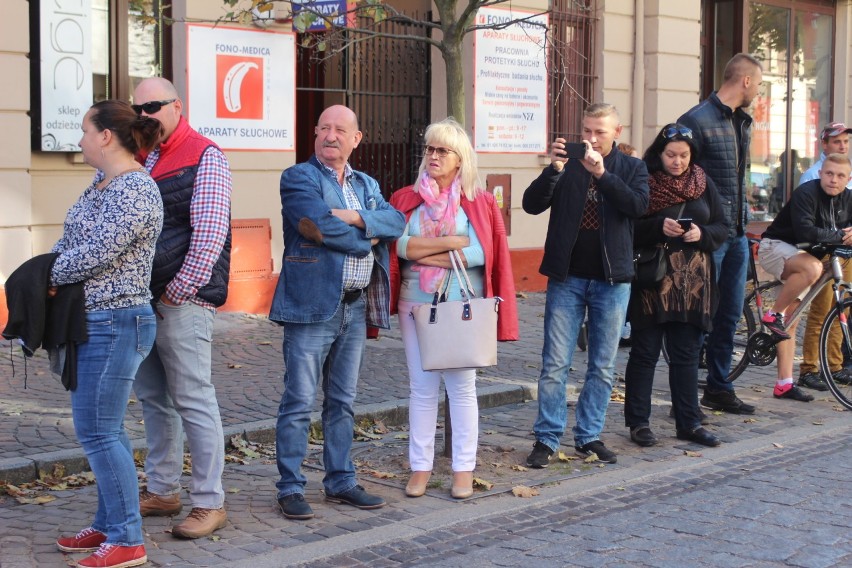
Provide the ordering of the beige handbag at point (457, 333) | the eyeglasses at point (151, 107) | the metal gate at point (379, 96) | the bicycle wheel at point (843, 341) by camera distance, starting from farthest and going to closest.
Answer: the metal gate at point (379, 96) → the bicycle wheel at point (843, 341) → the beige handbag at point (457, 333) → the eyeglasses at point (151, 107)

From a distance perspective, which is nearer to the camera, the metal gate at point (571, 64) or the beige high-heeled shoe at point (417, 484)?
the beige high-heeled shoe at point (417, 484)

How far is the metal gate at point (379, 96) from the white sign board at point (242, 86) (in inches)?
31.2

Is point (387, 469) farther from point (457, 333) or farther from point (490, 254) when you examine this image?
point (490, 254)

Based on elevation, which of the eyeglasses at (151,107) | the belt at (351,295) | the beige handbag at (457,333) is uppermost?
the eyeglasses at (151,107)

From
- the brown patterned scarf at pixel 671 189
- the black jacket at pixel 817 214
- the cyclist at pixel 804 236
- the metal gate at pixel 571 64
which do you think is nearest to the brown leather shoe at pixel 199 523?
the brown patterned scarf at pixel 671 189

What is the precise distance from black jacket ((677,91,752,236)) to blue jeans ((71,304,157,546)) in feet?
14.6

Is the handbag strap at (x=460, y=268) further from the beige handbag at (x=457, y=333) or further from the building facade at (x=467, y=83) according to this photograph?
the building facade at (x=467, y=83)

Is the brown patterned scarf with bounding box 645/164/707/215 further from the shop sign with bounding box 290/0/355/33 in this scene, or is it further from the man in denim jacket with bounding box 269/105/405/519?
the shop sign with bounding box 290/0/355/33

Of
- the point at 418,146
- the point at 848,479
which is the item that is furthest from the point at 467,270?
the point at 418,146

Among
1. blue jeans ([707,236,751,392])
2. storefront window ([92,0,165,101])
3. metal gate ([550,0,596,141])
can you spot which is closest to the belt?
blue jeans ([707,236,751,392])

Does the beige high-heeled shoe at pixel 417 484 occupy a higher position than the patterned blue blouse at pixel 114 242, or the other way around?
the patterned blue blouse at pixel 114 242

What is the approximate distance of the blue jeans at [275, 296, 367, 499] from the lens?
563cm

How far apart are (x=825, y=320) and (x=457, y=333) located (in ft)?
12.9

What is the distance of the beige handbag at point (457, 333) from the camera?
19.1 feet
